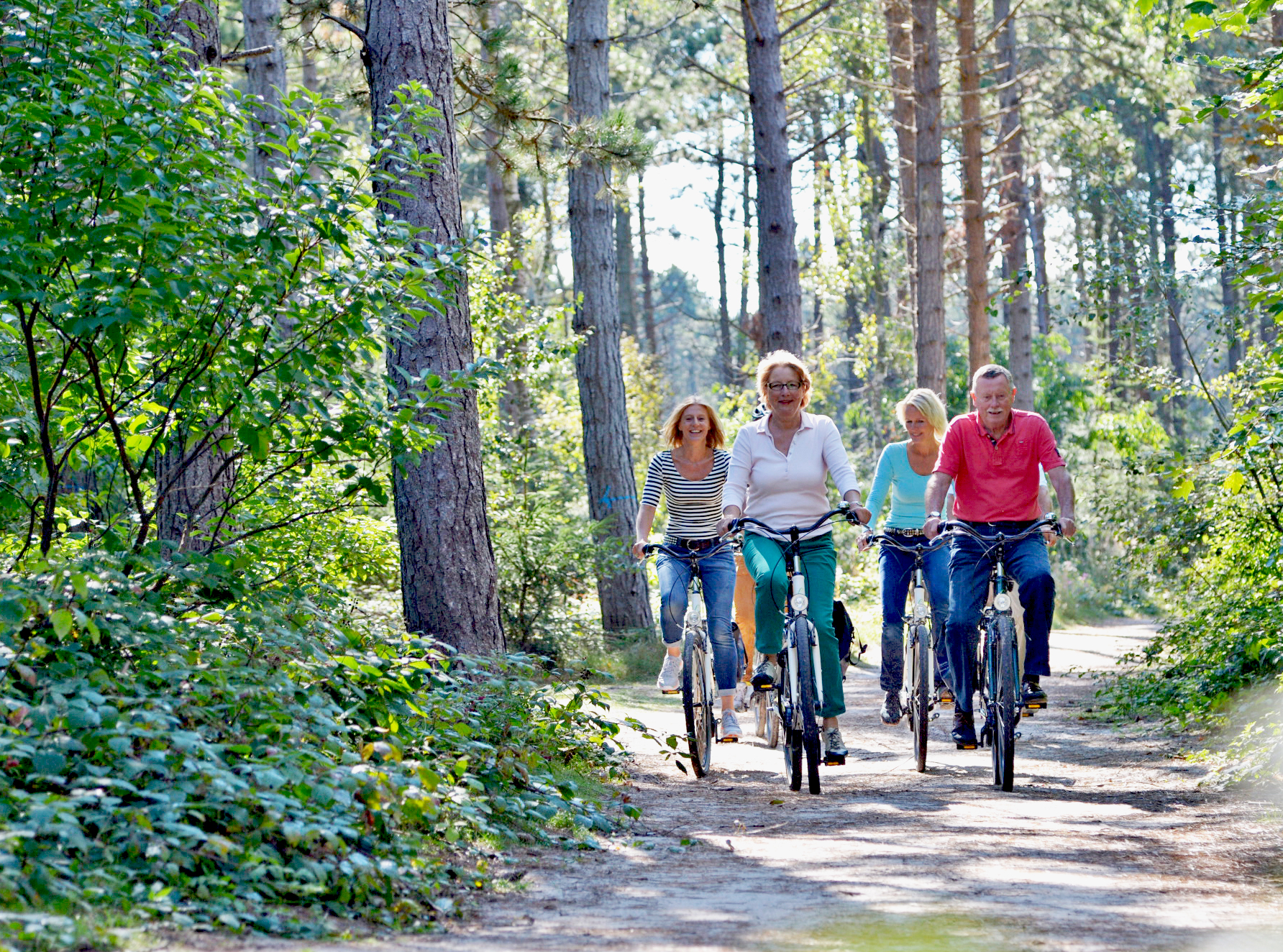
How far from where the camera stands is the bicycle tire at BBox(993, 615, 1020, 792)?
6.97 meters

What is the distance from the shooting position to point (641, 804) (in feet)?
22.4

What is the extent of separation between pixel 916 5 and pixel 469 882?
17.8 m

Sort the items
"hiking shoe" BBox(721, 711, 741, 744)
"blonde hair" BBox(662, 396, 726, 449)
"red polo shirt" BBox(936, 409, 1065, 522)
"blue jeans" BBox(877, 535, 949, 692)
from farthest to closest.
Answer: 1. "blue jeans" BBox(877, 535, 949, 692)
2. "blonde hair" BBox(662, 396, 726, 449)
3. "hiking shoe" BBox(721, 711, 741, 744)
4. "red polo shirt" BBox(936, 409, 1065, 522)

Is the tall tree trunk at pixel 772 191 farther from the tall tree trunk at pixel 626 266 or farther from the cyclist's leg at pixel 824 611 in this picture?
the tall tree trunk at pixel 626 266

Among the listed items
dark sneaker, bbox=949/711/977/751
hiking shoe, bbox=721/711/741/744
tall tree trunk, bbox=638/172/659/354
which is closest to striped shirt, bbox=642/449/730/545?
hiking shoe, bbox=721/711/741/744

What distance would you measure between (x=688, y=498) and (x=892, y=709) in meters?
2.17

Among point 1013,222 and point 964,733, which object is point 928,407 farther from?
point 1013,222

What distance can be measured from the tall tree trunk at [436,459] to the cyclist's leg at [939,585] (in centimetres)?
308

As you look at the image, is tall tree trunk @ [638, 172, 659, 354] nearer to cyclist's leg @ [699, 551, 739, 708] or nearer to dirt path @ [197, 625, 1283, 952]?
cyclist's leg @ [699, 551, 739, 708]

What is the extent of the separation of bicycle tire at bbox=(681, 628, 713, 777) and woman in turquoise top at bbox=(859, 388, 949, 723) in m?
1.60

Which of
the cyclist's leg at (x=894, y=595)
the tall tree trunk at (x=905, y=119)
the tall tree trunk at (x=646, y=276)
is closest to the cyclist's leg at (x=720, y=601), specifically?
the cyclist's leg at (x=894, y=595)

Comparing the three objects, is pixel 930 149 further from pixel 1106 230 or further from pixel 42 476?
pixel 1106 230

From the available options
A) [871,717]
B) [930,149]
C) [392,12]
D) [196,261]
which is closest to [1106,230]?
[930,149]

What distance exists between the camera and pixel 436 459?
7480 millimetres
